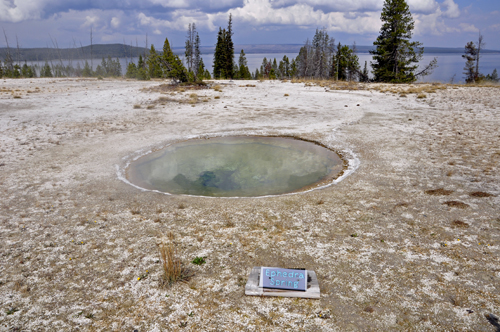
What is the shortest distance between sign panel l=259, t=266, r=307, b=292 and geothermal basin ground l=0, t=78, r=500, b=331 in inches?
7.8

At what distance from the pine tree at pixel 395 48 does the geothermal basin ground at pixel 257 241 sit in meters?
29.0

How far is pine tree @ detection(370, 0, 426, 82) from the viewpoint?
34825 mm

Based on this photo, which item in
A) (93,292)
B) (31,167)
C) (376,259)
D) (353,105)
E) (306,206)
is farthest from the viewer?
(353,105)

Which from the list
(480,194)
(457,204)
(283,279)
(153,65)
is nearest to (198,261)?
(283,279)

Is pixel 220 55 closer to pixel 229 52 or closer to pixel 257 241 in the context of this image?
pixel 229 52

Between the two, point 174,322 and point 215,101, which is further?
point 215,101

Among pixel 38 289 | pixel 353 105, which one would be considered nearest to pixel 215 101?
pixel 353 105

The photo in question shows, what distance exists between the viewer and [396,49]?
120 ft

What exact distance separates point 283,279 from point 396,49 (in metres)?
40.4

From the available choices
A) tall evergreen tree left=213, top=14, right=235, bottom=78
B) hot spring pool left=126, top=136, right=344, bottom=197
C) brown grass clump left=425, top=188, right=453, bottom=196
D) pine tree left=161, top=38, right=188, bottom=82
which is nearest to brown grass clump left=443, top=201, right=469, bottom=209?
brown grass clump left=425, top=188, right=453, bottom=196

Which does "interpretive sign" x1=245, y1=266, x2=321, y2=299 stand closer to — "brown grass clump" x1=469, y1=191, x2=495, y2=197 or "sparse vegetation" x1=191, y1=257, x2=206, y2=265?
"sparse vegetation" x1=191, y1=257, x2=206, y2=265

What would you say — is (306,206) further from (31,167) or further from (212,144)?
(31,167)

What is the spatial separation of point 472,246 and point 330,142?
7.11 meters

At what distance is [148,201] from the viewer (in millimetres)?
7230
